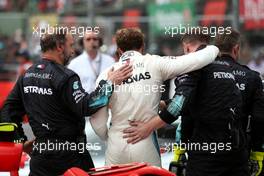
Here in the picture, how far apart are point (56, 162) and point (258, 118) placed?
151cm

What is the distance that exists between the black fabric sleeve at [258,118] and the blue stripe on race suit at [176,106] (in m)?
0.71

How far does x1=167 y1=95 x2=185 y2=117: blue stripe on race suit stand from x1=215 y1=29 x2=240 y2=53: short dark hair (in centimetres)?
65

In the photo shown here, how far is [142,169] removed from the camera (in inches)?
167

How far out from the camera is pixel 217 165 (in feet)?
15.8

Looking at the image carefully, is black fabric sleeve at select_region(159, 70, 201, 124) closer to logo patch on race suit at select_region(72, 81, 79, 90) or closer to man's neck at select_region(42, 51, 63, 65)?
logo patch on race suit at select_region(72, 81, 79, 90)

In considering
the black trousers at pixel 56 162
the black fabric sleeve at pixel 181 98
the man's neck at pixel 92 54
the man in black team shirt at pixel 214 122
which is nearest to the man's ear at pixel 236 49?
the man in black team shirt at pixel 214 122

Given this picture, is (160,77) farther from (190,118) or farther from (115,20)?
(115,20)

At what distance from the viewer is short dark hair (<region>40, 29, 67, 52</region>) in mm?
4936

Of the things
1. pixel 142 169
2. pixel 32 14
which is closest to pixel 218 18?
pixel 32 14

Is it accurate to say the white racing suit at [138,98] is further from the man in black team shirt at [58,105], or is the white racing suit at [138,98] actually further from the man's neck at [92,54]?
the man's neck at [92,54]

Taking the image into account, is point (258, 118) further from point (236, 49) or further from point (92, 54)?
point (92, 54)

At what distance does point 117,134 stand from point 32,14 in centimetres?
1296

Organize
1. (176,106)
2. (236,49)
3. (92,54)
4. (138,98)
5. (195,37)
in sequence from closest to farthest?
1. (176,106)
2. (138,98)
3. (195,37)
4. (236,49)
5. (92,54)

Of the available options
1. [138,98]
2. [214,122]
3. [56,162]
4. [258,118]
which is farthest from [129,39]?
[258,118]
